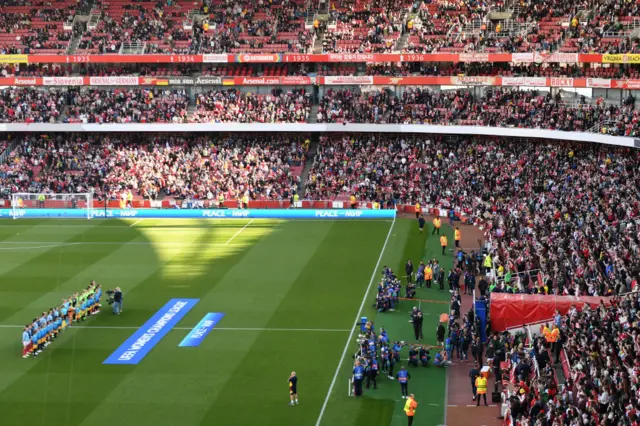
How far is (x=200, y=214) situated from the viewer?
54.1m

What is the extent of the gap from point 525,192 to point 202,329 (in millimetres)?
22945

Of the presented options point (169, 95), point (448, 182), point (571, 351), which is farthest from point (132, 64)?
point (571, 351)

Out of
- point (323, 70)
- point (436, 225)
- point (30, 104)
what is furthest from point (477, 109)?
point (30, 104)

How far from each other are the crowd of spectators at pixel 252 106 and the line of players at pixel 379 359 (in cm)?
3258

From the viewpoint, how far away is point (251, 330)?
106ft

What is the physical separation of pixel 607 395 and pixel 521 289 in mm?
10526

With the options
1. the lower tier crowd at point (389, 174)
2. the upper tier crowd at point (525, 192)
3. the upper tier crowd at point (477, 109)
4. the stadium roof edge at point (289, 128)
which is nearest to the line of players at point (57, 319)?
the upper tier crowd at point (525, 192)

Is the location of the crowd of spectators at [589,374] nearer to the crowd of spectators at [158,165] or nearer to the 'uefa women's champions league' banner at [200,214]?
the 'uefa women's champions league' banner at [200,214]

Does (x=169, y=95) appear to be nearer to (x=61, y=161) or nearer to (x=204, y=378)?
(x=61, y=161)

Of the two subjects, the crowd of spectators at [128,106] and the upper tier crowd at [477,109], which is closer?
the upper tier crowd at [477,109]

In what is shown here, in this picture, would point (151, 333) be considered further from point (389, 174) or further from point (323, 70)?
point (323, 70)

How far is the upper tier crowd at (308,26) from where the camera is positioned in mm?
56781

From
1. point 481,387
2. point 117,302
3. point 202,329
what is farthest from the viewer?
point 117,302

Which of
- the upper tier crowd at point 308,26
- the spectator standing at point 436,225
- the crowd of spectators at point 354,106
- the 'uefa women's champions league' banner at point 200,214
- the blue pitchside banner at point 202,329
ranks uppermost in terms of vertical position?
the upper tier crowd at point 308,26
